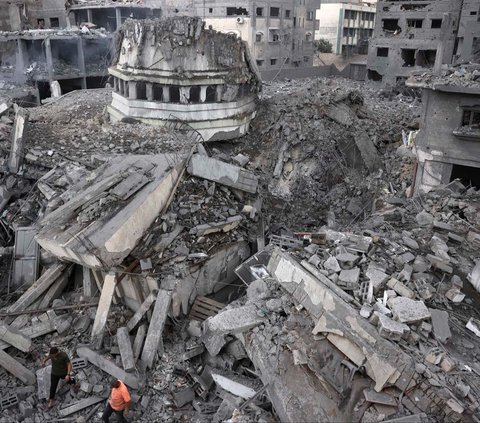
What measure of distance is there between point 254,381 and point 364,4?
52.1m

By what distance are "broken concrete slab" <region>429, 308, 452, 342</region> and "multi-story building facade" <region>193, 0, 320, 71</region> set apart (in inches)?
990

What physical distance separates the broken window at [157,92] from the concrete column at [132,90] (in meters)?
0.75

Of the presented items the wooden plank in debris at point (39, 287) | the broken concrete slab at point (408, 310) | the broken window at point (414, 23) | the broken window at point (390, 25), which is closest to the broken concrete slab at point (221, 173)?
the wooden plank in debris at point (39, 287)

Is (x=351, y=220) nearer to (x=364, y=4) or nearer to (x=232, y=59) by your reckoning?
(x=232, y=59)

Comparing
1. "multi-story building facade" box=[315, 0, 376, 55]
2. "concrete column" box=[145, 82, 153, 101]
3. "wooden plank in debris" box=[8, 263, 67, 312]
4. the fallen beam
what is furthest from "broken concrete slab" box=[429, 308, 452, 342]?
"multi-story building facade" box=[315, 0, 376, 55]

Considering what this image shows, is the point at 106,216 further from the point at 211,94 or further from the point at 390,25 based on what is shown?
the point at 390,25

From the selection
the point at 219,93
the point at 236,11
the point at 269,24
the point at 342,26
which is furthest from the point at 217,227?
the point at 342,26

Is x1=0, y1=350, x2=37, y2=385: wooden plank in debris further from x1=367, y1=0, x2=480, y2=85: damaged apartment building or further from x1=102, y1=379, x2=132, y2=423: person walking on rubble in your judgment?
x1=367, y1=0, x2=480, y2=85: damaged apartment building

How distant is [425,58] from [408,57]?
108 centimetres

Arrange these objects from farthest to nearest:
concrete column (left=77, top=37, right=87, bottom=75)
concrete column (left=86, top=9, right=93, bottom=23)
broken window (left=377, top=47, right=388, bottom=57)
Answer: concrete column (left=86, top=9, right=93, bottom=23)
broken window (left=377, top=47, right=388, bottom=57)
concrete column (left=77, top=37, right=87, bottom=75)

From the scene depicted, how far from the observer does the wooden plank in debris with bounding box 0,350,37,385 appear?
7867mm

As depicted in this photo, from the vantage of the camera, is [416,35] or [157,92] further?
[416,35]

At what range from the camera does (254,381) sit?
715cm

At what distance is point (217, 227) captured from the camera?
34.2 ft
